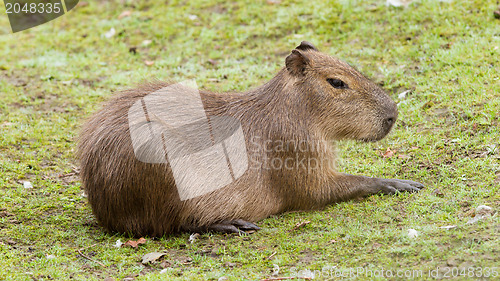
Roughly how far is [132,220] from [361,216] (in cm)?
165

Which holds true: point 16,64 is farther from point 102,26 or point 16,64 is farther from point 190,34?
point 190,34

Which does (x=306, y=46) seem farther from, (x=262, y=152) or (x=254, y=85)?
(x=254, y=85)

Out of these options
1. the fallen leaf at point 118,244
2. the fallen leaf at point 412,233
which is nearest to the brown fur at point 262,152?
the fallen leaf at point 118,244

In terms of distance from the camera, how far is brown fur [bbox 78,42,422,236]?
4247mm

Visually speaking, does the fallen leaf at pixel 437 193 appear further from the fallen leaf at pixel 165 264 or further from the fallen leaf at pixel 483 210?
the fallen leaf at pixel 165 264

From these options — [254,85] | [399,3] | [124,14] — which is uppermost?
[124,14]

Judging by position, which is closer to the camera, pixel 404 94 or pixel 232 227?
pixel 232 227

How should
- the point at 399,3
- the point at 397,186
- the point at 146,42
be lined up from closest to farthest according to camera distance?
1. the point at 397,186
2. the point at 399,3
3. the point at 146,42

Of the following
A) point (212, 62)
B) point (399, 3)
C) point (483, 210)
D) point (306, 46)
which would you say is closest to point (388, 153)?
point (306, 46)

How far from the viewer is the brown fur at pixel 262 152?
425 cm

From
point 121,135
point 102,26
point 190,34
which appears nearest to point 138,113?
point 121,135

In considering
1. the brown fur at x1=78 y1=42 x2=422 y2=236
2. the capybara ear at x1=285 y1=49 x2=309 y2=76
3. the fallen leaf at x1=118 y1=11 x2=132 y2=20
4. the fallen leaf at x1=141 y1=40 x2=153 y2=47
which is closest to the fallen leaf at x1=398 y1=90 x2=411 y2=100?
the brown fur at x1=78 y1=42 x2=422 y2=236

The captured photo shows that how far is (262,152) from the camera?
14.9 feet

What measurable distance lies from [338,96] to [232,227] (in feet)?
4.27
